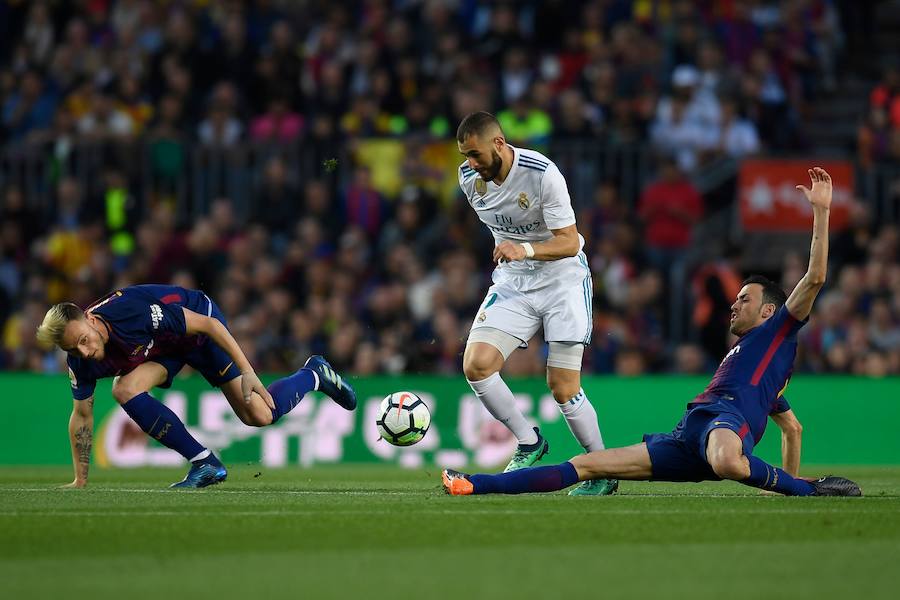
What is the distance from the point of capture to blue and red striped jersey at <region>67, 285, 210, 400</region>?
31.8 feet

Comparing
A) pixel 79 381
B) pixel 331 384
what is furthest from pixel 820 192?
pixel 79 381

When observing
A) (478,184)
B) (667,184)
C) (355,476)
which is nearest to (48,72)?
(667,184)

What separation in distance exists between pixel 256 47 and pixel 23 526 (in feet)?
42.8

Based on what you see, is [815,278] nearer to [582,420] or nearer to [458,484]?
[582,420]

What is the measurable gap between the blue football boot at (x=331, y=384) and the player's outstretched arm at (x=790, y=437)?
3066mm

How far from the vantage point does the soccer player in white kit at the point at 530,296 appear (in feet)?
32.4

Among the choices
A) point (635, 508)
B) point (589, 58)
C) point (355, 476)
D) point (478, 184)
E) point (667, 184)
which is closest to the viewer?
point (635, 508)

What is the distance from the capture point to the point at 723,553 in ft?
21.6

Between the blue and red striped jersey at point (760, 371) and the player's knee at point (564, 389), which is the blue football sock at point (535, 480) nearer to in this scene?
the blue and red striped jersey at point (760, 371)

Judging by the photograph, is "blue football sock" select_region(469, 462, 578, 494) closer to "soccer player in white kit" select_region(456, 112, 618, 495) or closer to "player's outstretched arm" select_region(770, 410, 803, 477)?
"soccer player in white kit" select_region(456, 112, 618, 495)

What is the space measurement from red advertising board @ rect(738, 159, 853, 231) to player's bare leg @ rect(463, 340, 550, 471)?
8259mm

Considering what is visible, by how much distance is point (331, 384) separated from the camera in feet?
36.3

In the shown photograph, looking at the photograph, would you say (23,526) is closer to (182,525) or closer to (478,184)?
(182,525)

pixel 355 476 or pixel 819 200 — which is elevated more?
pixel 819 200
